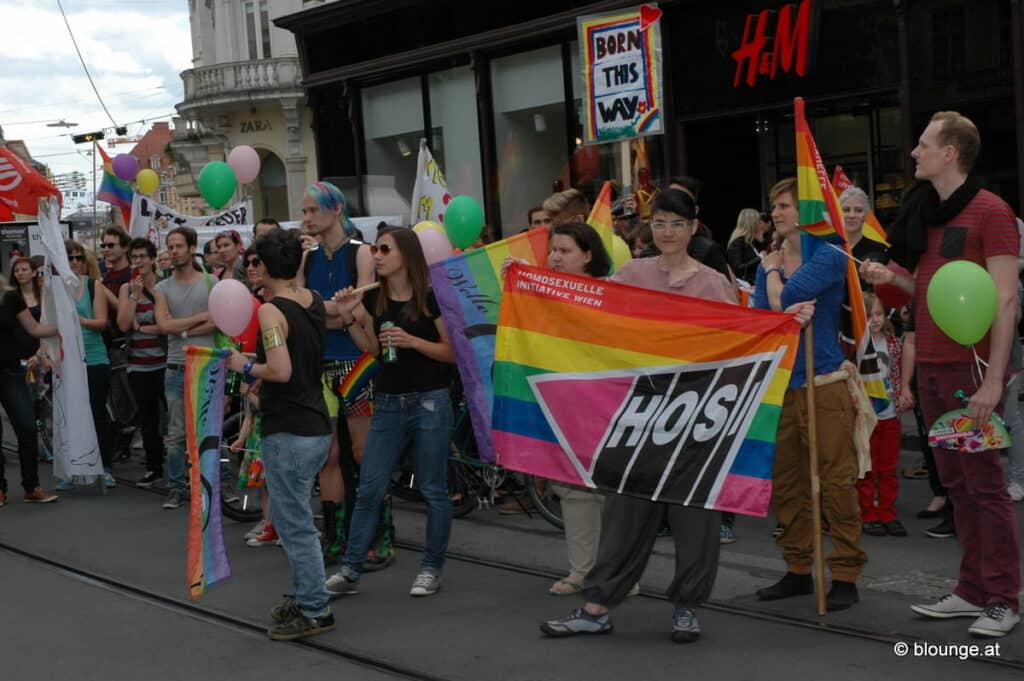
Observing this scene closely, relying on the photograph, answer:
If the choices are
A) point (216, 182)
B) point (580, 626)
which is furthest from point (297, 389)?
point (216, 182)

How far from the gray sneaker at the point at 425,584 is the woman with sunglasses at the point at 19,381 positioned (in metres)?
4.85

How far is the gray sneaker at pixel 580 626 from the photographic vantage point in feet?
19.8

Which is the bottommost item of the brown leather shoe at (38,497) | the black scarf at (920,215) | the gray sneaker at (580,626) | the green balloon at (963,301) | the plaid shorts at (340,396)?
the brown leather shoe at (38,497)

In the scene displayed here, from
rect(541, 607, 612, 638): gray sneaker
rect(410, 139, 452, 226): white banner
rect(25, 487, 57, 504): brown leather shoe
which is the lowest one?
rect(25, 487, 57, 504): brown leather shoe

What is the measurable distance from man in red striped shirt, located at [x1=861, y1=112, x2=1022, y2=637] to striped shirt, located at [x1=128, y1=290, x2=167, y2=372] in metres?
6.72

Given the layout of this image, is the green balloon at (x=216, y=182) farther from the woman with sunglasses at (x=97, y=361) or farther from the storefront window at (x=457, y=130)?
the storefront window at (x=457, y=130)

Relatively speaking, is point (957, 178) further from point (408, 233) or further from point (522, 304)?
point (408, 233)

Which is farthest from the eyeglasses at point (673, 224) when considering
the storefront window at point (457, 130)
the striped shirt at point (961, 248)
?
the storefront window at point (457, 130)

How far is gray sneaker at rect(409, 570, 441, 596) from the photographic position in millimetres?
6961

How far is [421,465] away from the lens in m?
7.00

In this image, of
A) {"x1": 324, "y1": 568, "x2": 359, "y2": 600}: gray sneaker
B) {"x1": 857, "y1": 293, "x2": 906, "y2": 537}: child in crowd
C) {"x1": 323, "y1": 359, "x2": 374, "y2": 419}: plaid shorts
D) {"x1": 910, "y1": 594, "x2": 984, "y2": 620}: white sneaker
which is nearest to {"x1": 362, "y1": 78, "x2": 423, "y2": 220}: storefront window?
{"x1": 857, "y1": 293, "x2": 906, "y2": 537}: child in crowd

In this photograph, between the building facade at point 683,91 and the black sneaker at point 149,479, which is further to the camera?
the building facade at point 683,91

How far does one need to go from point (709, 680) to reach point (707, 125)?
36.9ft

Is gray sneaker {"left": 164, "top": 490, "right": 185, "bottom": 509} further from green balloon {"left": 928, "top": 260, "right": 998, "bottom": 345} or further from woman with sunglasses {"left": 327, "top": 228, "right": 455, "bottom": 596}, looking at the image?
green balloon {"left": 928, "top": 260, "right": 998, "bottom": 345}
